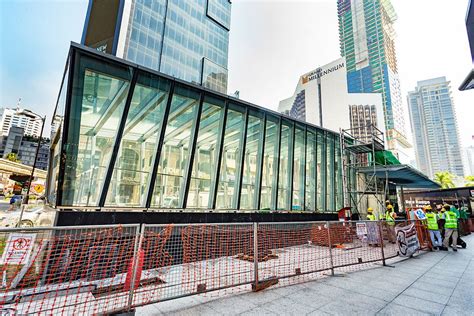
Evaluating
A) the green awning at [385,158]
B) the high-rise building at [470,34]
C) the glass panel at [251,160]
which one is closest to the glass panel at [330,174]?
the green awning at [385,158]

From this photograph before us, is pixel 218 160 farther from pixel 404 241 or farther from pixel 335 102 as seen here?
pixel 335 102

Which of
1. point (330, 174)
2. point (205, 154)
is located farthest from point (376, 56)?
point (205, 154)

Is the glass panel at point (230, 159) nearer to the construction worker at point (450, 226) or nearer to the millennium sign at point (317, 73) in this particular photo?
the construction worker at point (450, 226)

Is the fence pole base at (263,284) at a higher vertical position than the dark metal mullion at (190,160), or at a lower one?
lower

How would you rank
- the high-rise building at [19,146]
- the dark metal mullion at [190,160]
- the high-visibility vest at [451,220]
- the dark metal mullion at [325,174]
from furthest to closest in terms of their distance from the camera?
the high-rise building at [19,146], the dark metal mullion at [325,174], the high-visibility vest at [451,220], the dark metal mullion at [190,160]

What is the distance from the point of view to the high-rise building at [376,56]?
108438 mm

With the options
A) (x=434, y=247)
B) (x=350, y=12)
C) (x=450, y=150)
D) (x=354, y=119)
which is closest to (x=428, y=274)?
(x=434, y=247)

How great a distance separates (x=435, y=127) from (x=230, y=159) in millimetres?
186630

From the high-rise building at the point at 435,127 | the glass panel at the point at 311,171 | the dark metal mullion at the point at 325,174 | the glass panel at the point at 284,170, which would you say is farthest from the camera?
the high-rise building at the point at 435,127

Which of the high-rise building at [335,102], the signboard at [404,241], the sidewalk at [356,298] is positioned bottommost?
the sidewalk at [356,298]

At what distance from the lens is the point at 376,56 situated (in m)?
112

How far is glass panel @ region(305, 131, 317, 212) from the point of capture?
1421 cm

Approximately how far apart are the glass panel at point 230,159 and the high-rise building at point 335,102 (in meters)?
79.4

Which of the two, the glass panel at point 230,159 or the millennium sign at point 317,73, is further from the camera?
the millennium sign at point 317,73
